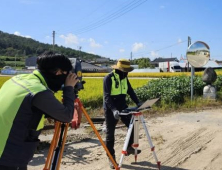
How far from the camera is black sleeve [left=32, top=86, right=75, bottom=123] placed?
206cm

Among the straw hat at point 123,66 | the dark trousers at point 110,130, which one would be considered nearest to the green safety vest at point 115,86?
the straw hat at point 123,66

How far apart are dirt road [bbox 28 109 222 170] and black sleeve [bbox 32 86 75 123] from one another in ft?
9.15

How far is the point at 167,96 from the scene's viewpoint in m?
11.1

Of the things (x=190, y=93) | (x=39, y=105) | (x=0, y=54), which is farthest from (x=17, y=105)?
(x=0, y=54)

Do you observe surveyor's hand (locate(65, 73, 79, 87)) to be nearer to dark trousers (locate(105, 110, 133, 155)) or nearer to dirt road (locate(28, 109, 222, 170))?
dark trousers (locate(105, 110, 133, 155))

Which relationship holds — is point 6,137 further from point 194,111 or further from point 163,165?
point 194,111

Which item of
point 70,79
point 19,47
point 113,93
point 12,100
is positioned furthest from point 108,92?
point 19,47

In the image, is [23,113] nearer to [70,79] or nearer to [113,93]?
[70,79]

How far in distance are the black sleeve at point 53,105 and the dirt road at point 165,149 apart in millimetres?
2789

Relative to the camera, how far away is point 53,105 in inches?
83.5

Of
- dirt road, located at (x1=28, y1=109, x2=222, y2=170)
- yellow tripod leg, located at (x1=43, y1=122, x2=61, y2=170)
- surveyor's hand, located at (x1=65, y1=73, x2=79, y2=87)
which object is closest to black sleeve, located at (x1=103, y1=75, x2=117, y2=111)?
dirt road, located at (x1=28, y1=109, x2=222, y2=170)

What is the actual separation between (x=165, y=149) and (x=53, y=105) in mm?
4146

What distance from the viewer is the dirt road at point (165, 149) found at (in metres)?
4.93

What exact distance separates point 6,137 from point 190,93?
11052 millimetres
